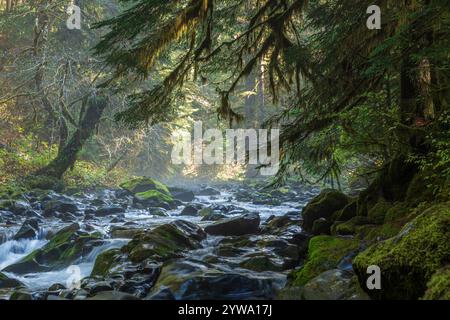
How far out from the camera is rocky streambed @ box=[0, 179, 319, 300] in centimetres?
577

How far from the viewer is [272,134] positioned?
28.4 ft

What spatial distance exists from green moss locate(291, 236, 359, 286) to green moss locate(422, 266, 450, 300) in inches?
76.7

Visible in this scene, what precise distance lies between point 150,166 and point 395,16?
31325 mm

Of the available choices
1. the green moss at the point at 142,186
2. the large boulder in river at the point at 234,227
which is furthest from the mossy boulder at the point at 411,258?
the green moss at the point at 142,186

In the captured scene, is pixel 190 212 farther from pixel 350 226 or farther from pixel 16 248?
pixel 350 226

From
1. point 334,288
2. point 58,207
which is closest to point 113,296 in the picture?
point 334,288

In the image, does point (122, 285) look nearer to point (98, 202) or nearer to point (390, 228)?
point (390, 228)

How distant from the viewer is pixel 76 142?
65.1 ft

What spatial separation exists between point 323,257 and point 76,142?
53.3 ft

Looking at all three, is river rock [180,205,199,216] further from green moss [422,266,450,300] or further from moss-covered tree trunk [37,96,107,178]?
green moss [422,266,450,300]

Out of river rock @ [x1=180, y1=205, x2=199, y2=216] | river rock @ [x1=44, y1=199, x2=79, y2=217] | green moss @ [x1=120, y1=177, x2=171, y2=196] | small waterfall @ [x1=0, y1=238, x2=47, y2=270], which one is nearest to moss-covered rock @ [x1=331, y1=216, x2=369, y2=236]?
small waterfall @ [x1=0, y1=238, x2=47, y2=270]

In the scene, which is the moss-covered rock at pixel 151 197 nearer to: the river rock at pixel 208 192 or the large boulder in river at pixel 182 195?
the large boulder in river at pixel 182 195

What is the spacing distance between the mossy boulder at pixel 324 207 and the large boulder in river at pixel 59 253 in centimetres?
457
